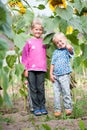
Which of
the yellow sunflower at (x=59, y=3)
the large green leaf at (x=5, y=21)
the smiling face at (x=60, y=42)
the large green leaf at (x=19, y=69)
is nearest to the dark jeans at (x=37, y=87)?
the large green leaf at (x=19, y=69)

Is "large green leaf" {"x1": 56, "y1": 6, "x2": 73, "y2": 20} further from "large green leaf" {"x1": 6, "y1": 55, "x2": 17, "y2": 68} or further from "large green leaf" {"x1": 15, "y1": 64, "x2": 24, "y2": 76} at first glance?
"large green leaf" {"x1": 6, "y1": 55, "x2": 17, "y2": 68}

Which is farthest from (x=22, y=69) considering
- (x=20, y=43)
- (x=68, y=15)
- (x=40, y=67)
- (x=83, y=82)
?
(x=83, y=82)

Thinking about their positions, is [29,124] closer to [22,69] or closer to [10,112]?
[22,69]

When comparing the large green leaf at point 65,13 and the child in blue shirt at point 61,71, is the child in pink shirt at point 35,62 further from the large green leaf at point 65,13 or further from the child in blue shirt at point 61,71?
the large green leaf at point 65,13

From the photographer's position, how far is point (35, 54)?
151 inches

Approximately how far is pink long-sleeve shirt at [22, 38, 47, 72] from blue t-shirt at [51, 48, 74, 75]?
0.11 m

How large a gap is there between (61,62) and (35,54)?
0.87 feet

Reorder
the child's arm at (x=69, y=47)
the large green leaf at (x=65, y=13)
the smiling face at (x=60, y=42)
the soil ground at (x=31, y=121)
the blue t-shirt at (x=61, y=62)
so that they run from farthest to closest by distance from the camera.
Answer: the blue t-shirt at (x=61, y=62) → the child's arm at (x=69, y=47) → the smiling face at (x=60, y=42) → the soil ground at (x=31, y=121) → the large green leaf at (x=65, y=13)

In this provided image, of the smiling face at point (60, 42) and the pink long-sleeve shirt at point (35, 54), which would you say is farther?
the pink long-sleeve shirt at point (35, 54)

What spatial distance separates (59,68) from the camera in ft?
12.6

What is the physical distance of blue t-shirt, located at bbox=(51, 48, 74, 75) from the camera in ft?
12.5

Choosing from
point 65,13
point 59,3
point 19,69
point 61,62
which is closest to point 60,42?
point 61,62

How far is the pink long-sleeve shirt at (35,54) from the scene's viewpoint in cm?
382

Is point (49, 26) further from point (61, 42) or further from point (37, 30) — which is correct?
point (37, 30)
